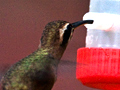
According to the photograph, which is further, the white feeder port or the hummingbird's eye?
the white feeder port

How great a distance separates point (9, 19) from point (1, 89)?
1.75 feet

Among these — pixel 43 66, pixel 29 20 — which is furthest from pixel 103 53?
pixel 29 20

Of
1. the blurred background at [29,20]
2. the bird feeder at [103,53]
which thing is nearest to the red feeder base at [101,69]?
the bird feeder at [103,53]

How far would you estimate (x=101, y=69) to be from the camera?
59 centimetres

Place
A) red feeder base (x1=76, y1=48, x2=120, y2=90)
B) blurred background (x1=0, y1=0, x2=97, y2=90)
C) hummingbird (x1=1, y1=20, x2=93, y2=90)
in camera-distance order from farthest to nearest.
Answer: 1. blurred background (x1=0, y1=0, x2=97, y2=90)
2. red feeder base (x1=76, y1=48, x2=120, y2=90)
3. hummingbird (x1=1, y1=20, x2=93, y2=90)

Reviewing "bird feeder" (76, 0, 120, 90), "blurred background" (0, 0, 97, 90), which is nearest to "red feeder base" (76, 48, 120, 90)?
"bird feeder" (76, 0, 120, 90)

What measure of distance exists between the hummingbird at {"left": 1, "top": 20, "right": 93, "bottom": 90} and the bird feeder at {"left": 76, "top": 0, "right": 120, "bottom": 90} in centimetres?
6

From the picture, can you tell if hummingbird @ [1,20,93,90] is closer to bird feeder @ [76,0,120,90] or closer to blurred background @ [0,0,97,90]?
bird feeder @ [76,0,120,90]

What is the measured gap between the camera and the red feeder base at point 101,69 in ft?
1.91

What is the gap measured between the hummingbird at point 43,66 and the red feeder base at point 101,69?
7 cm

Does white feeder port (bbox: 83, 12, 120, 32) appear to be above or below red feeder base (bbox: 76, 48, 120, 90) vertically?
above

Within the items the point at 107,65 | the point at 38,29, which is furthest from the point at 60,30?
the point at 38,29

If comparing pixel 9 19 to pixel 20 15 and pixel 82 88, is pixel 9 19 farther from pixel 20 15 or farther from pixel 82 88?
pixel 82 88

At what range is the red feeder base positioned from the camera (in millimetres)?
582
